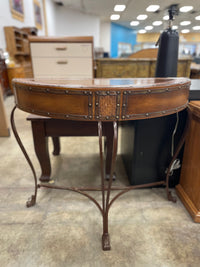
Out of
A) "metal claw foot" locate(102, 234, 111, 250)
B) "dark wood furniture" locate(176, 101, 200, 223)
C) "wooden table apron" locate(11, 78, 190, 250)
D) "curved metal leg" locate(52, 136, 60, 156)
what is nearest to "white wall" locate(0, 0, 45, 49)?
"curved metal leg" locate(52, 136, 60, 156)

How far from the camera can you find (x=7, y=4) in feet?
15.4

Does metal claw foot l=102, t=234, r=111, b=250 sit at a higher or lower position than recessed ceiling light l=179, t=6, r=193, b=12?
lower

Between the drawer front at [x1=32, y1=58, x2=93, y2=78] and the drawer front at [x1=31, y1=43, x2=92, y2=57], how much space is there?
0.17 feet

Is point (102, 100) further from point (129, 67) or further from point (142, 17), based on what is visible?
point (129, 67)

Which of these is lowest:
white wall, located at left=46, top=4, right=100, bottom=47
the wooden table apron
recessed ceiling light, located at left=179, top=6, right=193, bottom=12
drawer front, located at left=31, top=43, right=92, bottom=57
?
the wooden table apron

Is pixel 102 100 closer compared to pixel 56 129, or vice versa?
pixel 102 100

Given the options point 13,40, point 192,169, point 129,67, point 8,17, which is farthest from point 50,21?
point 192,169

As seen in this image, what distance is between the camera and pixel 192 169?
1104 mm

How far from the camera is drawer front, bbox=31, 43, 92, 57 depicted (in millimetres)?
2062

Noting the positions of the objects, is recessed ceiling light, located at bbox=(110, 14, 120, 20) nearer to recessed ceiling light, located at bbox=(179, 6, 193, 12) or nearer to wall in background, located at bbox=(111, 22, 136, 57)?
wall in background, located at bbox=(111, 22, 136, 57)

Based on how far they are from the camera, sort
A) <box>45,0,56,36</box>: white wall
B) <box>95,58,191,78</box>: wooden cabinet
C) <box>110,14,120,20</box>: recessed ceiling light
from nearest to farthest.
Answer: <box>110,14,120,20</box>: recessed ceiling light
<box>95,58,191,78</box>: wooden cabinet
<box>45,0,56,36</box>: white wall

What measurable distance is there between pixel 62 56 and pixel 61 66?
0.11 m

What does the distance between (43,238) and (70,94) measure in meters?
0.75

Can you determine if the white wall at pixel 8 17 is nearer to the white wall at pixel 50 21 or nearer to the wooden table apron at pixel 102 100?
the white wall at pixel 50 21
